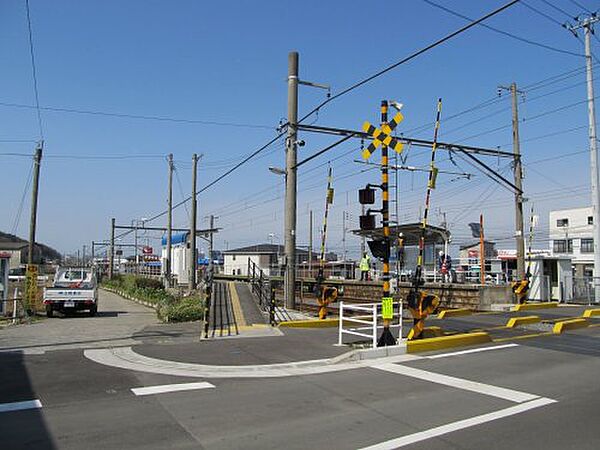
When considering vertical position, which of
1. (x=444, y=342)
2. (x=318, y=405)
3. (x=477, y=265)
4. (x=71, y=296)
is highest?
(x=477, y=265)

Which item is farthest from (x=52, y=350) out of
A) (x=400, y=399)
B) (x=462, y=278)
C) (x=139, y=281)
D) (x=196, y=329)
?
(x=139, y=281)

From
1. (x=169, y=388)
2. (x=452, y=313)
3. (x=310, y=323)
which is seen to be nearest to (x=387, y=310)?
(x=310, y=323)

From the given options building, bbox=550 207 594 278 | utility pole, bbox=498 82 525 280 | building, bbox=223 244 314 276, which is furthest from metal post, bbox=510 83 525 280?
building, bbox=223 244 314 276

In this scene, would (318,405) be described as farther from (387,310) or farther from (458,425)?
(387,310)

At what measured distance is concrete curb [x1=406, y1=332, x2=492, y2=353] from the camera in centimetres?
A: 1191

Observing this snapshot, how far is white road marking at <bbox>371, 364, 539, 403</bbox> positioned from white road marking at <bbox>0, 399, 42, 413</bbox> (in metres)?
5.83

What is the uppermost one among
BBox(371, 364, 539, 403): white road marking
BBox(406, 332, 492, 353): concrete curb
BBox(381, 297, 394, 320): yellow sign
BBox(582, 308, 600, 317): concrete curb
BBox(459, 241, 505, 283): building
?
BBox(459, 241, 505, 283): building

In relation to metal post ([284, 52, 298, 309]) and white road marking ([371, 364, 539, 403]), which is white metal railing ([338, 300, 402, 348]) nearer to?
white road marking ([371, 364, 539, 403])

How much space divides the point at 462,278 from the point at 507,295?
4648 millimetres

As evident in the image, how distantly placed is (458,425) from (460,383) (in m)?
2.48

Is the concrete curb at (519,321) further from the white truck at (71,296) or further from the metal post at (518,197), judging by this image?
the white truck at (71,296)

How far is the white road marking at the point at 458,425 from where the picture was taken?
566cm

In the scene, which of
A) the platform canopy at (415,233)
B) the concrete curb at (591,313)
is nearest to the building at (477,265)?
the platform canopy at (415,233)

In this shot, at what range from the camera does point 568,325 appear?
15977 mm
